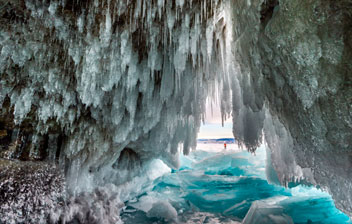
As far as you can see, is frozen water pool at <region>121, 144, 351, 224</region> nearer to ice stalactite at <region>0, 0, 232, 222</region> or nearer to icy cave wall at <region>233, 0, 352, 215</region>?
ice stalactite at <region>0, 0, 232, 222</region>

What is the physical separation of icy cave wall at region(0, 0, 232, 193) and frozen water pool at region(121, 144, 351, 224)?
4389 millimetres

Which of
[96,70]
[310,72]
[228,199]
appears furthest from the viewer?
[228,199]

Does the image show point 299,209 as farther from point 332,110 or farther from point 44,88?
point 44,88

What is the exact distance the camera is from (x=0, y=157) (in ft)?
14.6

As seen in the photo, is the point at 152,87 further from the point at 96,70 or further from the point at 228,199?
the point at 228,199

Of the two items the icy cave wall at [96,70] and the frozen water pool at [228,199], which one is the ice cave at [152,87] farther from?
the frozen water pool at [228,199]

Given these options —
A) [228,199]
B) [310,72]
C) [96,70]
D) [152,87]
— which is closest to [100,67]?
[96,70]

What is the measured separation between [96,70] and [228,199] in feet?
32.5

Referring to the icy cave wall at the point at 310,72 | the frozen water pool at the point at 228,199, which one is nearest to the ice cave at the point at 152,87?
the icy cave wall at the point at 310,72

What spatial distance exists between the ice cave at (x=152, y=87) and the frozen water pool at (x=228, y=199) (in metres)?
0.52

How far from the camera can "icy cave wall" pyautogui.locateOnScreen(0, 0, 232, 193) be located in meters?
3.22

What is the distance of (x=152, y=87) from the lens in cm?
491

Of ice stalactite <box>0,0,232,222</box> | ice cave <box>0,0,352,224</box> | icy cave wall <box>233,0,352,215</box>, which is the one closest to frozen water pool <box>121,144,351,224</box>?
ice cave <box>0,0,352,224</box>

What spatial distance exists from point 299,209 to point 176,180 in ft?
24.6
